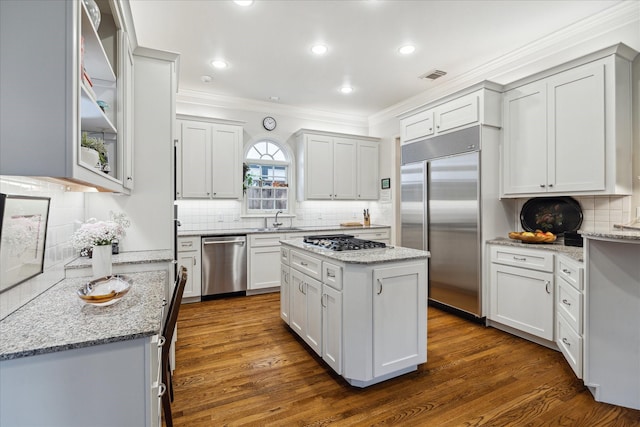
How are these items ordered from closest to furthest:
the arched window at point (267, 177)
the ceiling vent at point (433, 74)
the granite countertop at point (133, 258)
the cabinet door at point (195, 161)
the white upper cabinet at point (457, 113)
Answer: the granite countertop at point (133, 258) < the white upper cabinet at point (457, 113) < the ceiling vent at point (433, 74) < the cabinet door at point (195, 161) < the arched window at point (267, 177)

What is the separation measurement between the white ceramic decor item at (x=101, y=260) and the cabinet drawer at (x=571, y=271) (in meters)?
3.04

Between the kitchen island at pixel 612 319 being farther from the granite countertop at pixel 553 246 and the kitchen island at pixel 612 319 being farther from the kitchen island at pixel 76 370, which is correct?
the kitchen island at pixel 76 370

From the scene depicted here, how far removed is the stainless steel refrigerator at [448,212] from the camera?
3.32 metres

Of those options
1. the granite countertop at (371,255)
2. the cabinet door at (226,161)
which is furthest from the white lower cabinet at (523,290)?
the cabinet door at (226,161)

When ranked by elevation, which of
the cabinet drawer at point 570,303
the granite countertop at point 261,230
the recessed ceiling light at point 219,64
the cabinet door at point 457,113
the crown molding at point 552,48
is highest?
the recessed ceiling light at point 219,64

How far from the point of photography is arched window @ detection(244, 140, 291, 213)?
16.9ft

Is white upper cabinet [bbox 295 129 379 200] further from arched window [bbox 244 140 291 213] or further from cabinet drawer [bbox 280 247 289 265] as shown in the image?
cabinet drawer [bbox 280 247 289 265]

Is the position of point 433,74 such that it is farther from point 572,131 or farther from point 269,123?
point 269,123

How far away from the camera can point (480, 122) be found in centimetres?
324

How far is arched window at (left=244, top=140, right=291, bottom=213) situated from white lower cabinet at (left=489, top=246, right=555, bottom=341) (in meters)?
3.26

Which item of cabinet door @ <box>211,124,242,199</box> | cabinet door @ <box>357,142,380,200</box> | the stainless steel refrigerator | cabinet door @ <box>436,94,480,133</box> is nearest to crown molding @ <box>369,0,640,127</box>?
cabinet door @ <box>436,94,480,133</box>

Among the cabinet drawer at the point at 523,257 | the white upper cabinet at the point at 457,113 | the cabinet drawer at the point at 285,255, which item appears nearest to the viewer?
the cabinet drawer at the point at 523,257

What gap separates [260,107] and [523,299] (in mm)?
4304

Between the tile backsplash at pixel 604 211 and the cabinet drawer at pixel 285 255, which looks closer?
the tile backsplash at pixel 604 211
